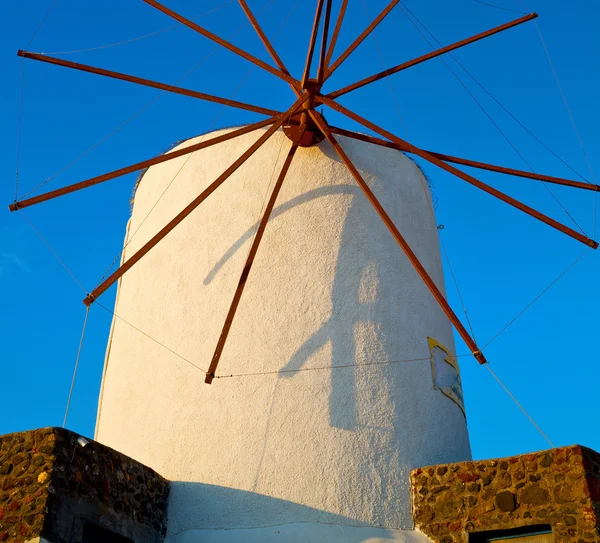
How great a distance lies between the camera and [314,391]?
8.57 metres

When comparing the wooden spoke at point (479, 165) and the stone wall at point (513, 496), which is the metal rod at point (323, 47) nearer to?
the wooden spoke at point (479, 165)

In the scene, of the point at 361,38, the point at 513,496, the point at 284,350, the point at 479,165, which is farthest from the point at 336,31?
the point at 513,496

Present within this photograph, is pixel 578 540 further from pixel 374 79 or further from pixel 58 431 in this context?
pixel 374 79

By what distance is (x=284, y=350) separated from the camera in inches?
347

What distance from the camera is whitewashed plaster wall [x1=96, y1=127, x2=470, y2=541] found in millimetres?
8180

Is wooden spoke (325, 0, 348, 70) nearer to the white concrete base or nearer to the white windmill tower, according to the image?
the white windmill tower

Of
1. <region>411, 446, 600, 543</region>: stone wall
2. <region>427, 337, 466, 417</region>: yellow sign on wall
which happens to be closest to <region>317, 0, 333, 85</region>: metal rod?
<region>427, 337, 466, 417</region>: yellow sign on wall

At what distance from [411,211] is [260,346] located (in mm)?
2763

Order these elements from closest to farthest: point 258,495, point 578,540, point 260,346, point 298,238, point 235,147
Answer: point 578,540 < point 258,495 < point 260,346 < point 298,238 < point 235,147

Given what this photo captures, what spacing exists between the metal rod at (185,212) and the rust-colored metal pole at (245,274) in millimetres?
378

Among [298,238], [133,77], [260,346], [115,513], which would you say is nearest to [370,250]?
[298,238]

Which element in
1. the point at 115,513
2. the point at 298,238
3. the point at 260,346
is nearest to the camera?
the point at 115,513

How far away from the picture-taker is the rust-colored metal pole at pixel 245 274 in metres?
8.38

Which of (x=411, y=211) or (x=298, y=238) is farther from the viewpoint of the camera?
(x=411, y=211)
